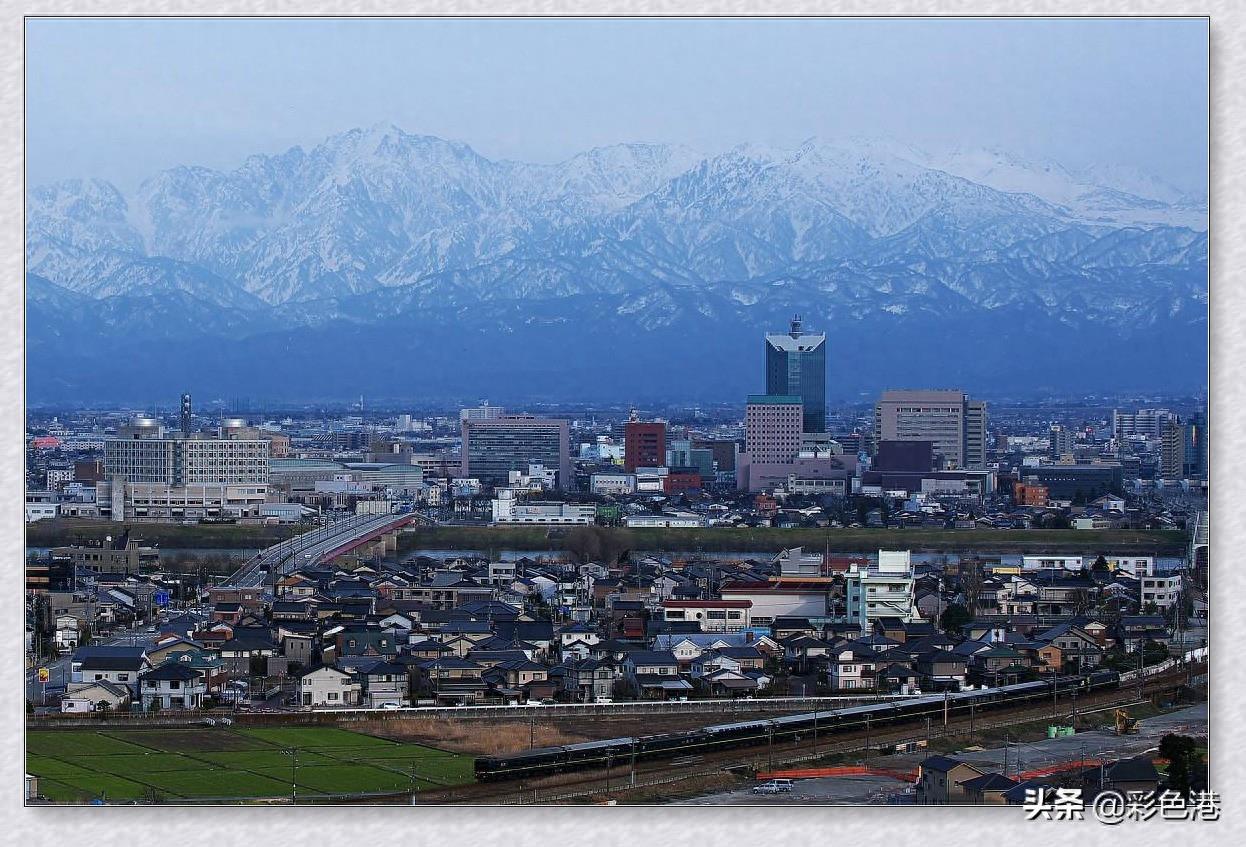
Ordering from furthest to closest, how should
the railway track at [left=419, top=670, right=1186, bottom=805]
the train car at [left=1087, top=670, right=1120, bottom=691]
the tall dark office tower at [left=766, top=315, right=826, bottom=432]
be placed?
the tall dark office tower at [left=766, top=315, right=826, bottom=432], the train car at [left=1087, top=670, right=1120, bottom=691], the railway track at [left=419, top=670, right=1186, bottom=805]

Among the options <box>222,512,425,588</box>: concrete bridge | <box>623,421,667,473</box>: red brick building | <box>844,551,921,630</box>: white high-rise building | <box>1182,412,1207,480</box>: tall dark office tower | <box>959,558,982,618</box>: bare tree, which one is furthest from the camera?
<box>623,421,667,473</box>: red brick building

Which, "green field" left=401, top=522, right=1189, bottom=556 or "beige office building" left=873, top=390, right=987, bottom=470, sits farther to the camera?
"beige office building" left=873, top=390, right=987, bottom=470

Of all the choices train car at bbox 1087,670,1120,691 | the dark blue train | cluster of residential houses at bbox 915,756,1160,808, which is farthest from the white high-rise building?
cluster of residential houses at bbox 915,756,1160,808

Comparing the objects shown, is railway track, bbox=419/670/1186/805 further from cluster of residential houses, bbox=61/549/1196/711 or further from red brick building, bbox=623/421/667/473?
red brick building, bbox=623/421/667/473

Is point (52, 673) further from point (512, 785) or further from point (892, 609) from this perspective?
point (892, 609)

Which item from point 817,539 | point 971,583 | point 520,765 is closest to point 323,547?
point 817,539

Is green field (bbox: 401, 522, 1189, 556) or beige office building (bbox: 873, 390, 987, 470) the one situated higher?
beige office building (bbox: 873, 390, 987, 470)

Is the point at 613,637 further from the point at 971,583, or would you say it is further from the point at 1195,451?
the point at 1195,451

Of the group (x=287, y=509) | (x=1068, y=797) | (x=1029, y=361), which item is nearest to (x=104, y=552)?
(x=287, y=509)
